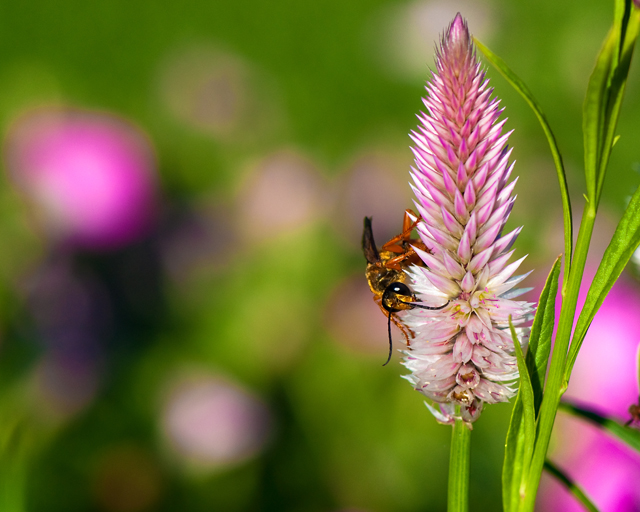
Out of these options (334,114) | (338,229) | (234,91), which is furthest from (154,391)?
(334,114)

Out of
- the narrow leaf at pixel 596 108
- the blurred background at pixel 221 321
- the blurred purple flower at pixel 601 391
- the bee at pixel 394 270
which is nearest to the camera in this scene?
the narrow leaf at pixel 596 108

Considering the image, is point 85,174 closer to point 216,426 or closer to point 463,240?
point 216,426

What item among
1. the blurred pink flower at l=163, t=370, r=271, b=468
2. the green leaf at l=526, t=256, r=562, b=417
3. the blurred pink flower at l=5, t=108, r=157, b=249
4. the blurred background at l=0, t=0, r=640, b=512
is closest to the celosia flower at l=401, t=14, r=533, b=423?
the green leaf at l=526, t=256, r=562, b=417

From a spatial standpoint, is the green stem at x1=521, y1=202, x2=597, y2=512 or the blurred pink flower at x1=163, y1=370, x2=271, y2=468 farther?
the blurred pink flower at x1=163, y1=370, x2=271, y2=468

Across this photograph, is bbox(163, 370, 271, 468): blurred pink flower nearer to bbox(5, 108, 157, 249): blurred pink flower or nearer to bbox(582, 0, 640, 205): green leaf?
bbox(5, 108, 157, 249): blurred pink flower

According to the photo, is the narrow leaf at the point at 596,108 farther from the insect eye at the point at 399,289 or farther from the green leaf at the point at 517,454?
the insect eye at the point at 399,289

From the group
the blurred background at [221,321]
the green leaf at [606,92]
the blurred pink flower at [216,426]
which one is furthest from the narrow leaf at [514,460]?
the blurred pink flower at [216,426]

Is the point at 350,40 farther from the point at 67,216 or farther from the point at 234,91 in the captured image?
the point at 67,216
